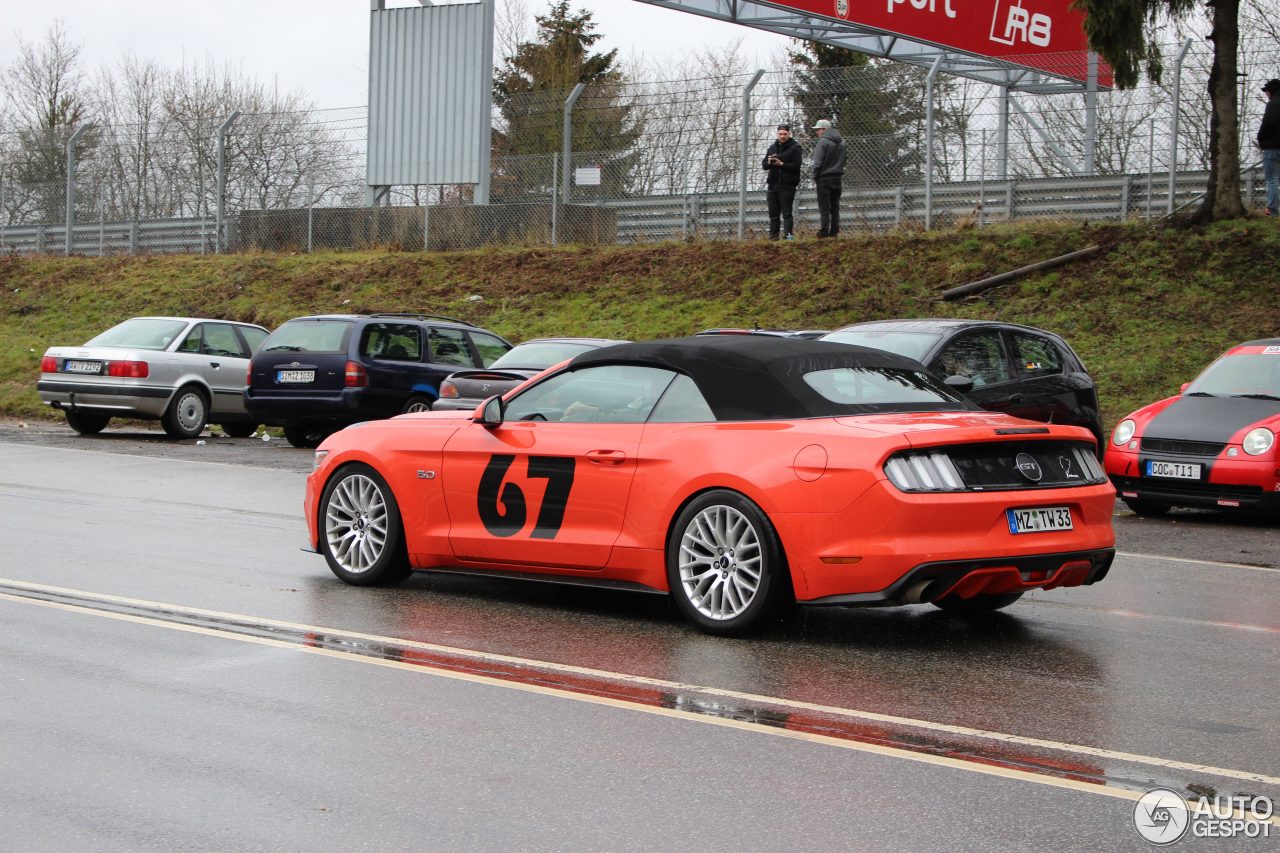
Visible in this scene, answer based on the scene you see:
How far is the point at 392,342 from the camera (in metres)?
18.8

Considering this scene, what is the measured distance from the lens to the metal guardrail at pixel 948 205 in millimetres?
24047

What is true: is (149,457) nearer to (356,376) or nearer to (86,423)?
(356,376)

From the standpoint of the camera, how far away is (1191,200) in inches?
933

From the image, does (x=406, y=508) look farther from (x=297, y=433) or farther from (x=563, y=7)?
A: (x=563, y=7)

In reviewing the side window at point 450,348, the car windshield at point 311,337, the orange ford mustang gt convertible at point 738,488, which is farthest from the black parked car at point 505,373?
the orange ford mustang gt convertible at point 738,488

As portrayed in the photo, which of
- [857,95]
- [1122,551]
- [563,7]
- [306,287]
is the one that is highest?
[563,7]

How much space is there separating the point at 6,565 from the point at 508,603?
314 cm

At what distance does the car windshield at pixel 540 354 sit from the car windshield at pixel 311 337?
220 centimetres

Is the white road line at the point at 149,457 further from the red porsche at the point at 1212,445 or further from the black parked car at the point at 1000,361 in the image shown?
the red porsche at the point at 1212,445

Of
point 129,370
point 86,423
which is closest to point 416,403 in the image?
point 129,370

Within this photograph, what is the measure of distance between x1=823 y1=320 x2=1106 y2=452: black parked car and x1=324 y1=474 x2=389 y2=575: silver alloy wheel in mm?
Answer: 5781

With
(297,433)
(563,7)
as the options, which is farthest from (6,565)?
(563,7)

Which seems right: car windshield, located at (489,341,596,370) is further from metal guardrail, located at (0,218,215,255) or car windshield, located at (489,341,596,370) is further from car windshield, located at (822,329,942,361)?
metal guardrail, located at (0,218,215,255)

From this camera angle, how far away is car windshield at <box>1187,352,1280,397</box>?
13.3 metres
